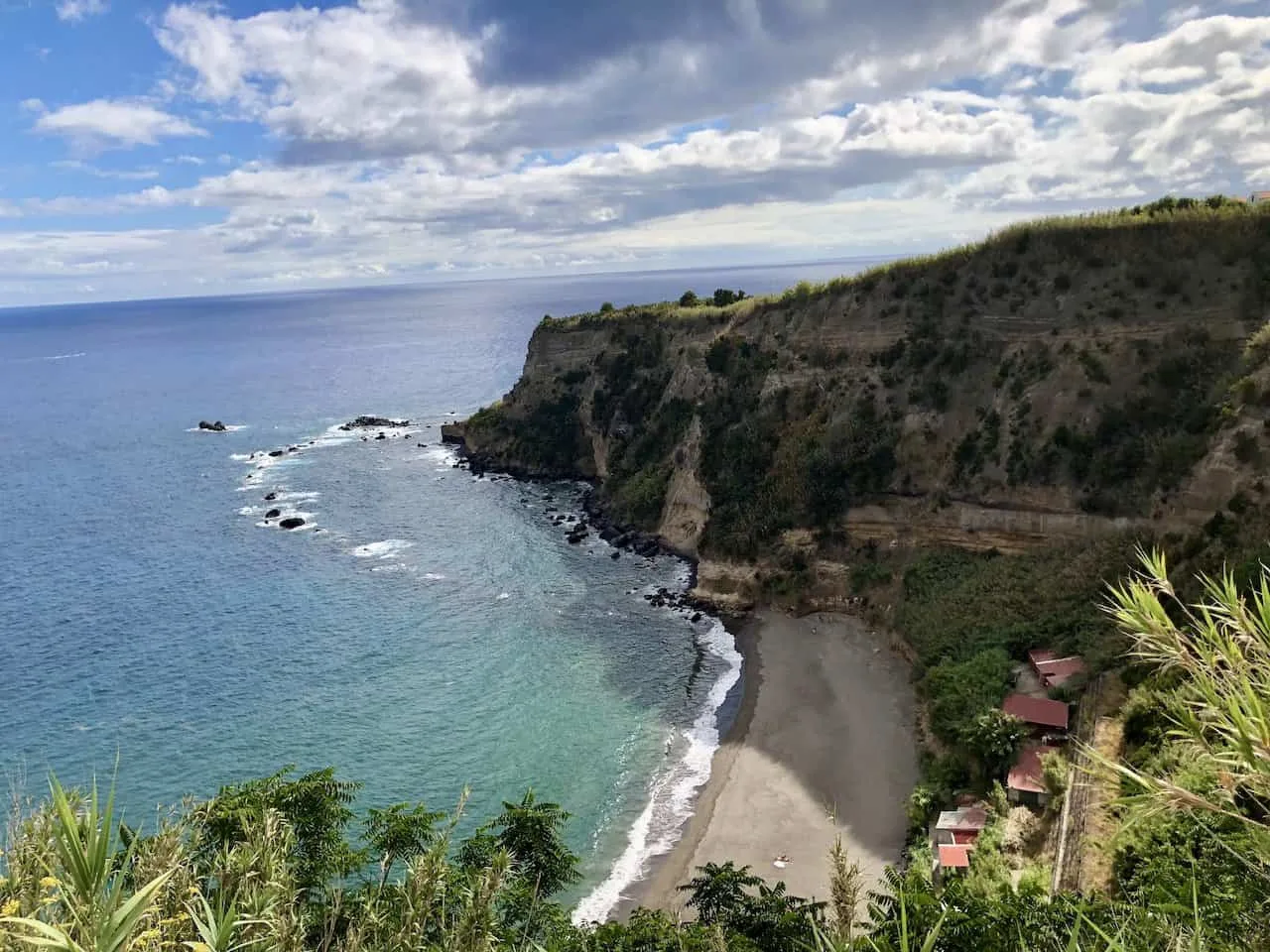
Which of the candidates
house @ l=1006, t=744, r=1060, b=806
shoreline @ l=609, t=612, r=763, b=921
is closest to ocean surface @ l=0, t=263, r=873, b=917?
shoreline @ l=609, t=612, r=763, b=921

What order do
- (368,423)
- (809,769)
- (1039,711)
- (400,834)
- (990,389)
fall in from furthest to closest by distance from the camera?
1. (368,423)
2. (990,389)
3. (809,769)
4. (1039,711)
5. (400,834)

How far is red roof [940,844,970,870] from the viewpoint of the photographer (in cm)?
2439

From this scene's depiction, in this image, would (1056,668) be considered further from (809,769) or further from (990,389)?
(990,389)

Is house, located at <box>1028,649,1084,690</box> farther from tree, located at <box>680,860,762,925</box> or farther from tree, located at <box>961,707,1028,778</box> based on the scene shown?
tree, located at <box>680,860,762,925</box>

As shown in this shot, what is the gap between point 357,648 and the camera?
146 feet

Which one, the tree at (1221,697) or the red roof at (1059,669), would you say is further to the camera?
the red roof at (1059,669)

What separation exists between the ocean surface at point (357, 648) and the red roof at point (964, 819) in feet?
32.9

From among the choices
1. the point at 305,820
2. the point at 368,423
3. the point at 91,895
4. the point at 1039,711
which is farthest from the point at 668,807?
the point at 368,423

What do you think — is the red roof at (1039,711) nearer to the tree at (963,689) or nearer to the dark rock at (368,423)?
the tree at (963,689)

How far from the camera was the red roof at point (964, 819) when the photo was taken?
26406mm

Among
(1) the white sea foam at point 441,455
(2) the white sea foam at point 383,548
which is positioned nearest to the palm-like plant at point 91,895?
(2) the white sea foam at point 383,548

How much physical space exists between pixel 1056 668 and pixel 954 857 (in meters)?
10.5

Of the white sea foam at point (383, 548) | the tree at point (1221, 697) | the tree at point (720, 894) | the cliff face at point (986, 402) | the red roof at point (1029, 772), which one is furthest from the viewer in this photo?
the white sea foam at point (383, 548)

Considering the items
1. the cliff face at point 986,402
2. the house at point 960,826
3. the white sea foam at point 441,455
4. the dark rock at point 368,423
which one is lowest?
the house at point 960,826
